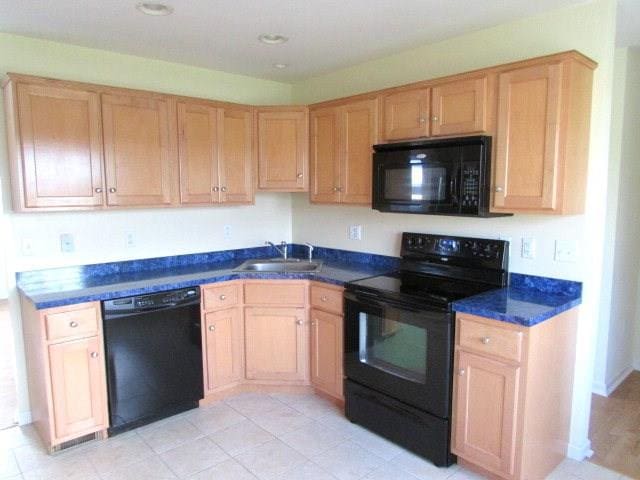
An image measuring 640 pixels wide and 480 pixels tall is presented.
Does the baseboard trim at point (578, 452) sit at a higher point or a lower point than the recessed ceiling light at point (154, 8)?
lower

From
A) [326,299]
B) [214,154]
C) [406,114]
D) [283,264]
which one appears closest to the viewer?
[406,114]

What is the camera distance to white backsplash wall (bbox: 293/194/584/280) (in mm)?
2457

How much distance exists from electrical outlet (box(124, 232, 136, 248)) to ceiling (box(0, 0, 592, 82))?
1270mm

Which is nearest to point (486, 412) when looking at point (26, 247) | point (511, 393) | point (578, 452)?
point (511, 393)

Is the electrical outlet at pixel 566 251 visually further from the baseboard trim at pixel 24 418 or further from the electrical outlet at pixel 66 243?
the baseboard trim at pixel 24 418

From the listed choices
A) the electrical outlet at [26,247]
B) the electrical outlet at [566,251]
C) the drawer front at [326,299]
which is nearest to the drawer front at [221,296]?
the drawer front at [326,299]

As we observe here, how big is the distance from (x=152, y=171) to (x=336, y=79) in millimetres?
1649

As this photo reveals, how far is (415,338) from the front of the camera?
2465 millimetres

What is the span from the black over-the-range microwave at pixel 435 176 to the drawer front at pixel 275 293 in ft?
2.63

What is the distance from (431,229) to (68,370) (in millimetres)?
2380

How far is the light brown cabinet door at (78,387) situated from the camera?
8.11 ft

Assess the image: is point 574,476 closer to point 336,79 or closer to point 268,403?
point 268,403

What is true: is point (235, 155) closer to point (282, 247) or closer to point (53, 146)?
point (282, 247)

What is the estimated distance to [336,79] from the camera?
143 inches
